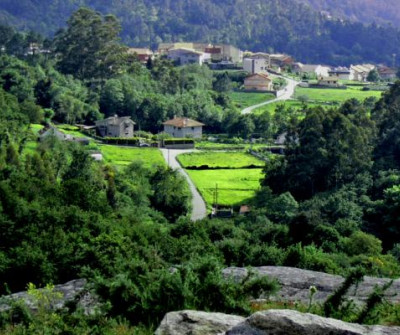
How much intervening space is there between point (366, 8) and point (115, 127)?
161 m

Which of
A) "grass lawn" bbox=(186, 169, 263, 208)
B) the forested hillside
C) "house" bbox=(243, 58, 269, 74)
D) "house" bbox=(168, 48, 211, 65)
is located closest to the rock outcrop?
"grass lawn" bbox=(186, 169, 263, 208)

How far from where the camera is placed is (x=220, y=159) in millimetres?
39969

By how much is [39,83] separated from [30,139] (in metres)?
13.5

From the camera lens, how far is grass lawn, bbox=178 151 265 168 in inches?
1508

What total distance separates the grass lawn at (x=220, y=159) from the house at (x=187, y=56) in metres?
38.5

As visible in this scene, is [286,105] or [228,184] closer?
[228,184]

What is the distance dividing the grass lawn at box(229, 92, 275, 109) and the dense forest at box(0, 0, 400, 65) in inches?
2073

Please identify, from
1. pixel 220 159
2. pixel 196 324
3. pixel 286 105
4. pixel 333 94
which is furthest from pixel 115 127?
pixel 196 324

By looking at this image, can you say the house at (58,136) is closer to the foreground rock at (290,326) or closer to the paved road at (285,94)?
the paved road at (285,94)

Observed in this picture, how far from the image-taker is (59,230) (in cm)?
1452

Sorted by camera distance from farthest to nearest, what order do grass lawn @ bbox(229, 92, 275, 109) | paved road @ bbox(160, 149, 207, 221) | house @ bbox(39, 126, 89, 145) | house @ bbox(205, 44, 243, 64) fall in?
house @ bbox(205, 44, 243, 64) → grass lawn @ bbox(229, 92, 275, 109) → house @ bbox(39, 126, 89, 145) → paved road @ bbox(160, 149, 207, 221)

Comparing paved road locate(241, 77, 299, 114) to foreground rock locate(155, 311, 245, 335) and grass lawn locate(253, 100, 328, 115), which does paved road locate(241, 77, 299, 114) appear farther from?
foreground rock locate(155, 311, 245, 335)

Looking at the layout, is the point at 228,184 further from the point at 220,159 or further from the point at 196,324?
the point at 196,324

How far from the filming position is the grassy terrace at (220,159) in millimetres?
38281
